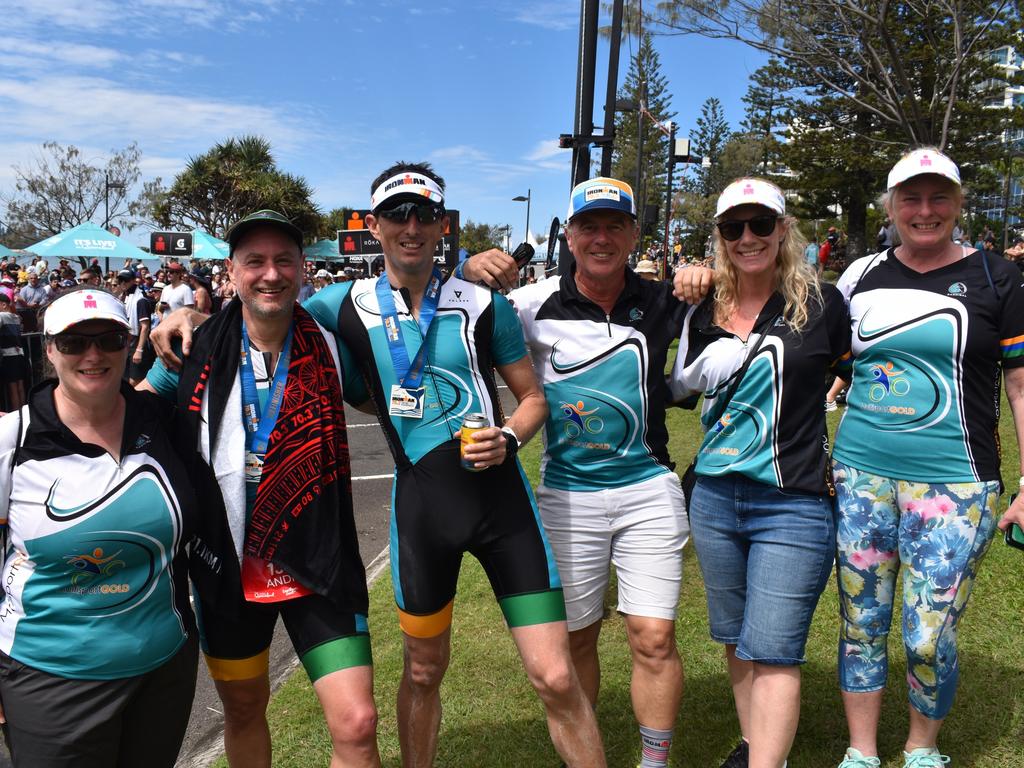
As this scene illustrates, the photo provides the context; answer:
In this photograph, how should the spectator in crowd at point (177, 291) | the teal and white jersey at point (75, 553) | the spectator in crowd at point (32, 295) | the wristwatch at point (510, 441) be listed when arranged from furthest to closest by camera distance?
the spectator in crowd at point (32, 295), the spectator in crowd at point (177, 291), the wristwatch at point (510, 441), the teal and white jersey at point (75, 553)

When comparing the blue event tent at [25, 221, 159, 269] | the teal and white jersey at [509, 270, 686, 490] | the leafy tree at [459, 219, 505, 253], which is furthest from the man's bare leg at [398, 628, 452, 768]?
the leafy tree at [459, 219, 505, 253]

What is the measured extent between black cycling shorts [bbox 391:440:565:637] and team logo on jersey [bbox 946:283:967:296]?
1705 mm

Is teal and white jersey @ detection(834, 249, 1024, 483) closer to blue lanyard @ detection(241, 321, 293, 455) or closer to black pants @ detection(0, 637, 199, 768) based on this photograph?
blue lanyard @ detection(241, 321, 293, 455)

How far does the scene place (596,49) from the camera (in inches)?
197

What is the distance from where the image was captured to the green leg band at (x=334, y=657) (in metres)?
2.57

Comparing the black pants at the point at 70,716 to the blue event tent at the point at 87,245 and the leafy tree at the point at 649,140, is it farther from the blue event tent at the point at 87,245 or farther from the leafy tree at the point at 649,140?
the leafy tree at the point at 649,140

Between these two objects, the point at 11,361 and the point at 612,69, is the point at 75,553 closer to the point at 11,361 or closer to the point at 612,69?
the point at 612,69

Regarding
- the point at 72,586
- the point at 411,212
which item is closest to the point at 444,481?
the point at 411,212

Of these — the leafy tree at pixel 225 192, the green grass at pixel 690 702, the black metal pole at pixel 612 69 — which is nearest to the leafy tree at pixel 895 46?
the black metal pole at pixel 612 69

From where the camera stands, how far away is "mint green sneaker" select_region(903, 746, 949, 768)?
313 centimetres

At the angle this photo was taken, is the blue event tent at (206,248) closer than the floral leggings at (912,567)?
No

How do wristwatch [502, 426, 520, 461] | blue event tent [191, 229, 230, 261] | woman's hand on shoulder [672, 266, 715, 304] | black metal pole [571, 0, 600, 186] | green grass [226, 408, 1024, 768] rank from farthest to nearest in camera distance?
blue event tent [191, 229, 230, 261] → black metal pole [571, 0, 600, 186] → green grass [226, 408, 1024, 768] → woman's hand on shoulder [672, 266, 715, 304] → wristwatch [502, 426, 520, 461]

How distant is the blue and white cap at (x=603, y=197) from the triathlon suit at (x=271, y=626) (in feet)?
4.40

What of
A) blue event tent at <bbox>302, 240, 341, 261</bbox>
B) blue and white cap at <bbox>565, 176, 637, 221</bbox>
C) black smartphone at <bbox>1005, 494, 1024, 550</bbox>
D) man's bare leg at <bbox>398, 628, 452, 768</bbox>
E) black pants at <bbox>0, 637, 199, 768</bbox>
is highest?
blue event tent at <bbox>302, 240, 341, 261</bbox>
